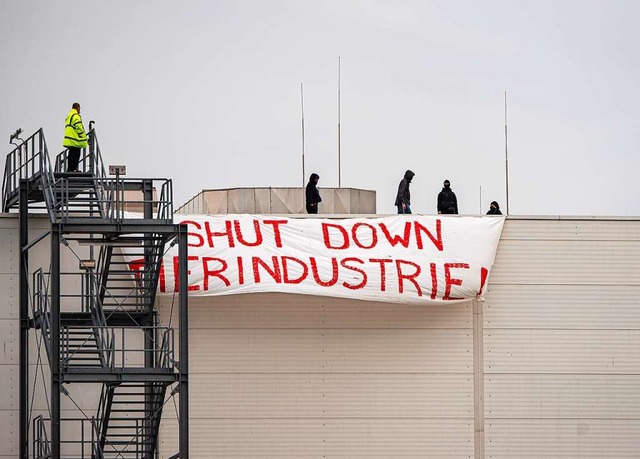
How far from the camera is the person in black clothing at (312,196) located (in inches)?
1622

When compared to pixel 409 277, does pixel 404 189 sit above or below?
above

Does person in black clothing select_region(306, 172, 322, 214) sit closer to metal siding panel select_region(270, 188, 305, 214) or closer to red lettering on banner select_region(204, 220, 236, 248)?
metal siding panel select_region(270, 188, 305, 214)

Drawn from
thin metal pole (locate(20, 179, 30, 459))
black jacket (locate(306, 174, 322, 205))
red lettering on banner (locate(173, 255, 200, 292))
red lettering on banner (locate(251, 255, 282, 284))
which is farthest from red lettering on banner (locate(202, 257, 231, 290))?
thin metal pole (locate(20, 179, 30, 459))

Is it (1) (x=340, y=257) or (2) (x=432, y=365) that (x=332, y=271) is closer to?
(1) (x=340, y=257)

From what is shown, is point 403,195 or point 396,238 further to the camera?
point 403,195

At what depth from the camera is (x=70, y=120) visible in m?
38.4

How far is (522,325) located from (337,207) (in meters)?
7.06

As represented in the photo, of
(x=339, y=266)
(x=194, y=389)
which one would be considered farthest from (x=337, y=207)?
(x=194, y=389)

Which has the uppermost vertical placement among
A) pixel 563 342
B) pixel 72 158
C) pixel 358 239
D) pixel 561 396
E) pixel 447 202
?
pixel 72 158

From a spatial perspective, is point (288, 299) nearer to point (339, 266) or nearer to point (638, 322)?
point (339, 266)

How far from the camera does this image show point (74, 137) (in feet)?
125

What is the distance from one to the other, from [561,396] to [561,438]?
3.61ft

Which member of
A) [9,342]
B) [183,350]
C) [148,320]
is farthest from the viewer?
[9,342]

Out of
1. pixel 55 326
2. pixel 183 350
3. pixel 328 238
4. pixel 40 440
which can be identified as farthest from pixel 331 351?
pixel 55 326
